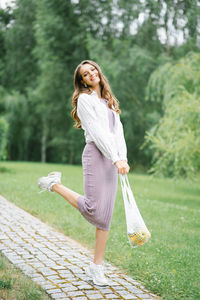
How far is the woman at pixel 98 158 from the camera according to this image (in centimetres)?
311

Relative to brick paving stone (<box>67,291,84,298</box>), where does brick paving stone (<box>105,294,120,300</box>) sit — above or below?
below

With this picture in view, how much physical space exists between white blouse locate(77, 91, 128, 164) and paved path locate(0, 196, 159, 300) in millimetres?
1106

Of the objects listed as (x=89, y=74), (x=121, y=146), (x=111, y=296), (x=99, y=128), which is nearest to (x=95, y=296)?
(x=111, y=296)

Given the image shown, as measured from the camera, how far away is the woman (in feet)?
10.2

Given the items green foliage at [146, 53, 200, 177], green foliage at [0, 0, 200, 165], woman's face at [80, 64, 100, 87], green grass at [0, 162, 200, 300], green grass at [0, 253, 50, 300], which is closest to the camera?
green grass at [0, 253, 50, 300]

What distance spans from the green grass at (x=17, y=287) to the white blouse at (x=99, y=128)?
1189 mm

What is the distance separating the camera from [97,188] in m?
3.15

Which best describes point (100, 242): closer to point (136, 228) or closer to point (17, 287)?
point (136, 228)

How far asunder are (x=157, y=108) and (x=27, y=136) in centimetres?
1122

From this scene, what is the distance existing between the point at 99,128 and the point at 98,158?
261 millimetres

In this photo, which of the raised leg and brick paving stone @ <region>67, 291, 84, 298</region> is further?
the raised leg

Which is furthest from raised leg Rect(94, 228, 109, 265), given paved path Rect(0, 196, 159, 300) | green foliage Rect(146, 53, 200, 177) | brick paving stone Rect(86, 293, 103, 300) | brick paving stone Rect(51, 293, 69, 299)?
green foliage Rect(146, 53, 200, 177)

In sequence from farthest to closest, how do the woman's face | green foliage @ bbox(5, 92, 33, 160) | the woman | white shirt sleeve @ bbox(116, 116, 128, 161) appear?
green foliage @ bbox(5, 92, 33, 160) → the woman's face → white shirt sleeve @ bbox(116, 116, 128, 161) → the woman

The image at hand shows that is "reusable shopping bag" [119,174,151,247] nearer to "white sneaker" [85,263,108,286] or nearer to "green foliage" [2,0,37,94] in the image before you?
"white sneaker" [85,263,108,286]
